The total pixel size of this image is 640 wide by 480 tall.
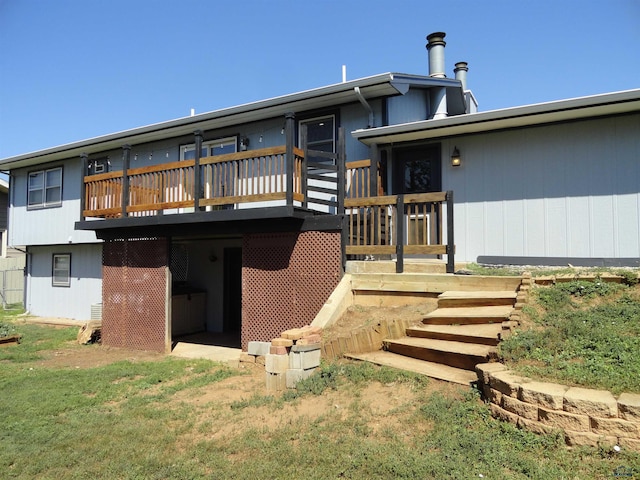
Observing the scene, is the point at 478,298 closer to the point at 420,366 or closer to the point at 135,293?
the point at 420,366

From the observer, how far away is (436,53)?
11.0 m

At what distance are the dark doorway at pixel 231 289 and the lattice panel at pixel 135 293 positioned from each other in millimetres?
2491

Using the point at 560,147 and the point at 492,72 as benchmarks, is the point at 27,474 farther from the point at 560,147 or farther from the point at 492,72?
the point at 492,72

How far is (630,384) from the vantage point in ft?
10.7

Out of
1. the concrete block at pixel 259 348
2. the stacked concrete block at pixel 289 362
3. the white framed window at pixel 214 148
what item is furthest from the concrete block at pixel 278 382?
the white framed window at pixel 214 148

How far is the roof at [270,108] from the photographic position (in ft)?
27.3

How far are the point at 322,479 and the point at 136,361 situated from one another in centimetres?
613

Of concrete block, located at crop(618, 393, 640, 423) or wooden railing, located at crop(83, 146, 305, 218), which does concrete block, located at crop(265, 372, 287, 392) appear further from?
concrete block, located at crop(618, 393, 640, 423)

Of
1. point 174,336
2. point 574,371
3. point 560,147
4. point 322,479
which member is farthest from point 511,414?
point 174,336

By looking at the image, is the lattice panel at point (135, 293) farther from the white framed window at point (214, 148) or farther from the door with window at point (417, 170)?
the door with window at point (417, 170)

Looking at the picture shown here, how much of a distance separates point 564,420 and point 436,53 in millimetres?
10002

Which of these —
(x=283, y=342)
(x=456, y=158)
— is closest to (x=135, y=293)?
(x=283, y=342)

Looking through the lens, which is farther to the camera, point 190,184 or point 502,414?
point 190,184

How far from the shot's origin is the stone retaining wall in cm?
292
